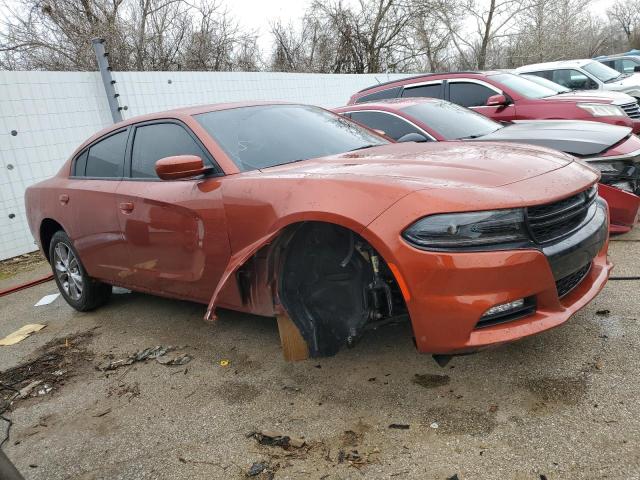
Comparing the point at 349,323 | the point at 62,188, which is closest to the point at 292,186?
the point at 349,323

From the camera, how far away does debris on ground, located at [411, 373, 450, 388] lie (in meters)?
2.65

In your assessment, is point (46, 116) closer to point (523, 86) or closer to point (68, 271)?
point (68, 271)

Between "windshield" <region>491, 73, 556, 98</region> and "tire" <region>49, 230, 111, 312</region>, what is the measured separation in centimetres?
564

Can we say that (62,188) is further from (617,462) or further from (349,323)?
(617,462)

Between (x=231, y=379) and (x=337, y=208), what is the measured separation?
4.26 feet

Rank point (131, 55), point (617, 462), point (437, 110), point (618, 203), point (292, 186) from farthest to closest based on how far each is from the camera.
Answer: point (131, 55) < point (437, 110) < point (618, 203) < point (292, 186) < point (617, 462)

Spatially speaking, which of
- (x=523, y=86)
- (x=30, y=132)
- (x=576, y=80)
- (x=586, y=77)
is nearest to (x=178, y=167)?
(x=30, y=132)

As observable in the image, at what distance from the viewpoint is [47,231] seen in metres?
4.86

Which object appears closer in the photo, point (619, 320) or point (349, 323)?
point (349, 323)

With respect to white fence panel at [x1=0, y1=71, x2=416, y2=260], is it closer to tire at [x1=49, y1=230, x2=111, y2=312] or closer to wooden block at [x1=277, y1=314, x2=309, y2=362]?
tire at [x1=49, y1=230, x2=111, y2=312]

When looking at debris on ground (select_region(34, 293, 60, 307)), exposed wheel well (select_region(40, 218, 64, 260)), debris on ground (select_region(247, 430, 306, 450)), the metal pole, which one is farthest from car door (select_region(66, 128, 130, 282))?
the metal pole

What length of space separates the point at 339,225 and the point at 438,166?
58 centimetres

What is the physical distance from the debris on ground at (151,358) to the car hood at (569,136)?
3.42 meters

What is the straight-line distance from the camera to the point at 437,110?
5598 millimetres
